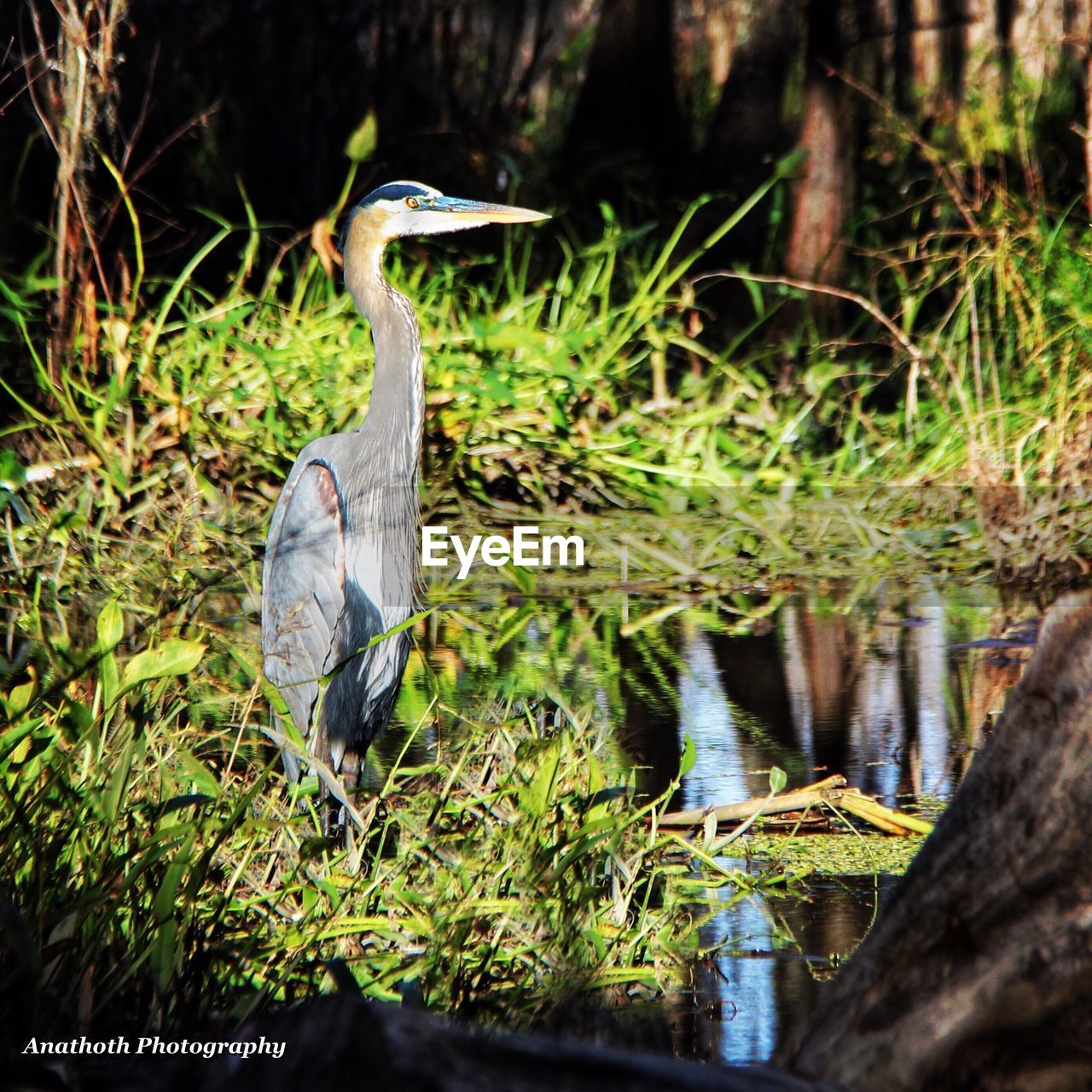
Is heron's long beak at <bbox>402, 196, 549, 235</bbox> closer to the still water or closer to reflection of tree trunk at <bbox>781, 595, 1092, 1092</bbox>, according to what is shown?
the still water

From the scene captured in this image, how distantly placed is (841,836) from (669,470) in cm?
336

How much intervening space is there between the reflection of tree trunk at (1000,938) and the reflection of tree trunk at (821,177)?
7.18 meters

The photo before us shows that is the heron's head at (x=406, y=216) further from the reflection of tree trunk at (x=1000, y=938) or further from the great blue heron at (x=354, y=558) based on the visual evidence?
the reflection of tree trunk at (x=1000, y=938)

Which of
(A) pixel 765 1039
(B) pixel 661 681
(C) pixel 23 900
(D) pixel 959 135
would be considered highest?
(D) pixel 959 135

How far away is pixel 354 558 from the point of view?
151 inches

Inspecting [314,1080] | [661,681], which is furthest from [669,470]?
[314,1080]

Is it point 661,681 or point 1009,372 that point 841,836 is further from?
point 1009,372

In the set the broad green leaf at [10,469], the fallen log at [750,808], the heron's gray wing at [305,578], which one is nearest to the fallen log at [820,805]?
the fallen log at [750,808]

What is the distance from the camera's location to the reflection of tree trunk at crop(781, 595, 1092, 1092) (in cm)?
177

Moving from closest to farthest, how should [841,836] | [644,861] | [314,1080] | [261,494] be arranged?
[314,1080], [644,861], [841,836], [261,494]

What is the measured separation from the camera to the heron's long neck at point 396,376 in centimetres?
406

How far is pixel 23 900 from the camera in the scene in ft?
7.93

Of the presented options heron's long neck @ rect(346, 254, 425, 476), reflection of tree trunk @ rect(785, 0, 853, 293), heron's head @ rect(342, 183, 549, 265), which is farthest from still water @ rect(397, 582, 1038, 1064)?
reflection of tree trunk @ rect(785, 0, 853, 293)

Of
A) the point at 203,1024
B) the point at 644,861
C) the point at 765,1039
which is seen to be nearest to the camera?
the point at 203,1024
